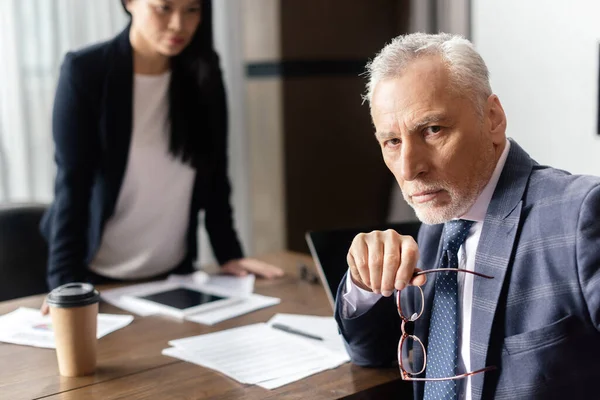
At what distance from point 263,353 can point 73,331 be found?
0.40 meters

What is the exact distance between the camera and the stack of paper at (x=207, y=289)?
181 centimetres

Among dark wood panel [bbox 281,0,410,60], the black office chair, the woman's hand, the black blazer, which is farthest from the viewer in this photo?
dark wood panel [bbox 281,0,410,60]

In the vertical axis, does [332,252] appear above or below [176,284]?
above

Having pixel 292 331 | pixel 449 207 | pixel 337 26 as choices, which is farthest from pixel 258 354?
pixel 337 26

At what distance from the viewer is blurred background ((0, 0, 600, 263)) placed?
2.99 meters

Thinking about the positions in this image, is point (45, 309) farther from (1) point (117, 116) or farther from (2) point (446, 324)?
(2) point (446, 324)

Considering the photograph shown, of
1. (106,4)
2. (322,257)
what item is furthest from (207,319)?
(106,4)

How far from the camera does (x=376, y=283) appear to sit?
1248 millimetres

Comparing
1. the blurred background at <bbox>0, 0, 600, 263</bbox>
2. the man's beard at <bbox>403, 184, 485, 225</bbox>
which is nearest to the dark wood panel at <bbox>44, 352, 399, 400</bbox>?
the man's beard at <bbox>403, 184, 485, 225</bbox>

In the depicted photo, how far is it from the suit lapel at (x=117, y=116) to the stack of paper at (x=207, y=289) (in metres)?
0.27

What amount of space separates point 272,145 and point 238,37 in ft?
2.10

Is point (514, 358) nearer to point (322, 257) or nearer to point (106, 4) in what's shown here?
point (322, 257)

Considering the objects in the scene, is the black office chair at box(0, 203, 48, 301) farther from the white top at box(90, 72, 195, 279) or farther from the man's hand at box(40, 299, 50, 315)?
the man's hand at box(40, 299, 50, 315)

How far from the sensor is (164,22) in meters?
2.13
